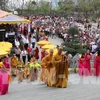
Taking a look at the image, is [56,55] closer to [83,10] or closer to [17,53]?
[17,53]

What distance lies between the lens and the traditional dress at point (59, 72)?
11.8m

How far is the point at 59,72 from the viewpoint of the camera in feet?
39.0

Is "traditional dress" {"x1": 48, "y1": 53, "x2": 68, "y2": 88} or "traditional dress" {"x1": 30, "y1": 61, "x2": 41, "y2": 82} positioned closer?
"traditional dress" {"x1": 48, "y1": 53, "x2": 68, "y2": 88}

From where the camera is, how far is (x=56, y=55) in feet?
38.8

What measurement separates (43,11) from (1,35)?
39.2 m

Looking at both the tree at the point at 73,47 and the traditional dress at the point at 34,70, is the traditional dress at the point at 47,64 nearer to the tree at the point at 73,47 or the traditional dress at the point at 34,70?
the traditional dress at the point at 34,70

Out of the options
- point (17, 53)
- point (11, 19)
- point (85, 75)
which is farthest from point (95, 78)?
point (11, 19)

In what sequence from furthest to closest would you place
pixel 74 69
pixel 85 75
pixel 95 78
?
1. pixel 74 69
2. pixel 85 75
3. pixel 95 78

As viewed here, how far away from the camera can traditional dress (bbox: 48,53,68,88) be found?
1180cm

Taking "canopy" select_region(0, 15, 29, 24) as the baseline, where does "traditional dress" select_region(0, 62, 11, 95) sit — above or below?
below

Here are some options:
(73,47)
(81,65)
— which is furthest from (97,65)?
(73,47)

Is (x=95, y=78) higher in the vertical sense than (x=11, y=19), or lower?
lower

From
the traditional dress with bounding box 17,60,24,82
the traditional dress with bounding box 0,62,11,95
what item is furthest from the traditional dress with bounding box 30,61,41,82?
the traditional dress with bounding box 0,62,11,95

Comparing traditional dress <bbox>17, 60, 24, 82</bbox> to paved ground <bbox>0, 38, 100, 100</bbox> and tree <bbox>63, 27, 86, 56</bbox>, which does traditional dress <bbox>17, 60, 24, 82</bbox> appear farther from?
tree <bbox>63, 27, 86, 56</bbox>
